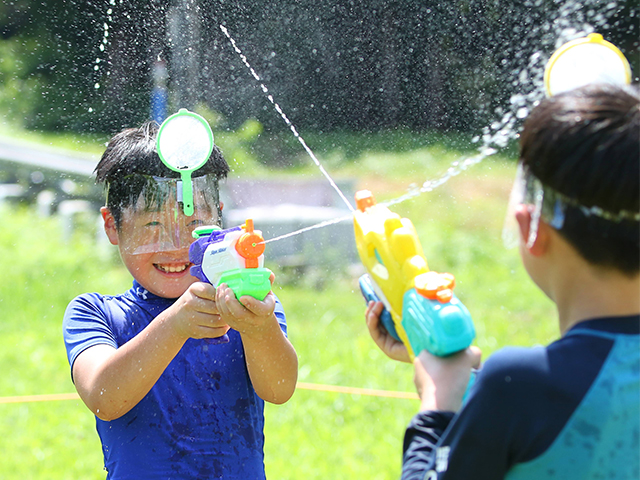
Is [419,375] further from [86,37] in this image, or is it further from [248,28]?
[86,37]

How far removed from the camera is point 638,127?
3.03 feet

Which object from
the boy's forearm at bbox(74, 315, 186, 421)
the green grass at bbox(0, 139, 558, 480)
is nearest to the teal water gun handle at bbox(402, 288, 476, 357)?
the boy's forearm at bbox(74, 315, 186, 421)

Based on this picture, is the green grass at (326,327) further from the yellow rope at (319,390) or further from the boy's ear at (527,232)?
the boy's ear at (527,232)

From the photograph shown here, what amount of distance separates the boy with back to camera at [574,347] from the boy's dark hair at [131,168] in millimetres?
914

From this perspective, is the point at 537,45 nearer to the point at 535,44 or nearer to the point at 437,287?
the point at 535,44

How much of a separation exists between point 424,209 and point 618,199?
5895 mm

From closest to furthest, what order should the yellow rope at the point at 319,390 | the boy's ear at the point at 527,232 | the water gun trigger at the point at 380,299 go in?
the boy's ear at the point at 527,232 < the water gun trigger at the point at 380,299 < the yellow rope at the point at 319,390

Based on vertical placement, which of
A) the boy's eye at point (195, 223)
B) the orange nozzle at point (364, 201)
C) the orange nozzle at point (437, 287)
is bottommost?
the boy's eye at point (195, 223)

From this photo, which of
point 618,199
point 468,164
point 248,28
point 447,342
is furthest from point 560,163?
point 468,164

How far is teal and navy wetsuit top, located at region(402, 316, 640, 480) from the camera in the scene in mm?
894

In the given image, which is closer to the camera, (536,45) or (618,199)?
(618,199)

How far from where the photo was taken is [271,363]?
4.84 ft

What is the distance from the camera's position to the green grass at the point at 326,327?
2.84 metres

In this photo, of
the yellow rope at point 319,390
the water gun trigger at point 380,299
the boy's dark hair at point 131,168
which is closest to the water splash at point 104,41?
the yellow rope at point 319,390
